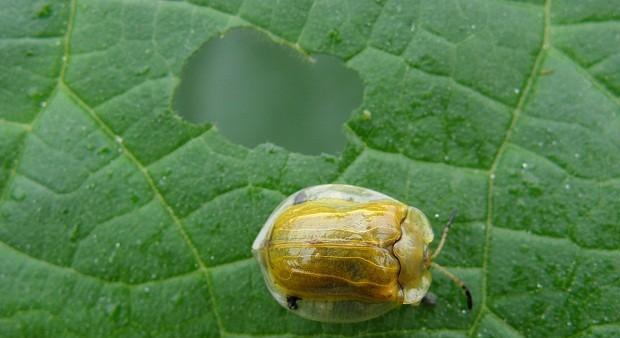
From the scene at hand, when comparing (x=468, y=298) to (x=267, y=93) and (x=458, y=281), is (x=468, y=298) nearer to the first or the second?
(x=458, y=281)

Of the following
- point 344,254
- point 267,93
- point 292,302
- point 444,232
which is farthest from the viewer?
point 267,93

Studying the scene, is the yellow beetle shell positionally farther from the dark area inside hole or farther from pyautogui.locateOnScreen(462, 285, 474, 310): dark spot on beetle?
the dark area inside hole

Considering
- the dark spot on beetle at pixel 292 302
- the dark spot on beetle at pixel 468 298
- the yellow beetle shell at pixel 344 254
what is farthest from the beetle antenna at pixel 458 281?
the dark spot on beetle at pixel 292 302

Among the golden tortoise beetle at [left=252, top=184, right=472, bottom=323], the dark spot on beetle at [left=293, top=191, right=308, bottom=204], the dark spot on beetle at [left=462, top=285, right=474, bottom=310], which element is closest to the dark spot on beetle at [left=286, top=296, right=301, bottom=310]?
the golden tortoise beetle at [left=252, top=184, right=472, bottom=323]

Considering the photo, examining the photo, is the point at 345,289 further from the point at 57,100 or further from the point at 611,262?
the point at 57,100

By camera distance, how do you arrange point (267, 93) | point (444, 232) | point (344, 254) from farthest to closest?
point (267, 93) < point (444, 232) < point (344, 254)

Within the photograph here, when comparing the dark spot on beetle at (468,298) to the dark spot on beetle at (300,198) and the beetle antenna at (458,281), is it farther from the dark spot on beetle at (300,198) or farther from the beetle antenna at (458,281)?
the dark spot on beetle at (300,198)

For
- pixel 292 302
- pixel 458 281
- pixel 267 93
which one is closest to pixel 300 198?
pixel 292 302
